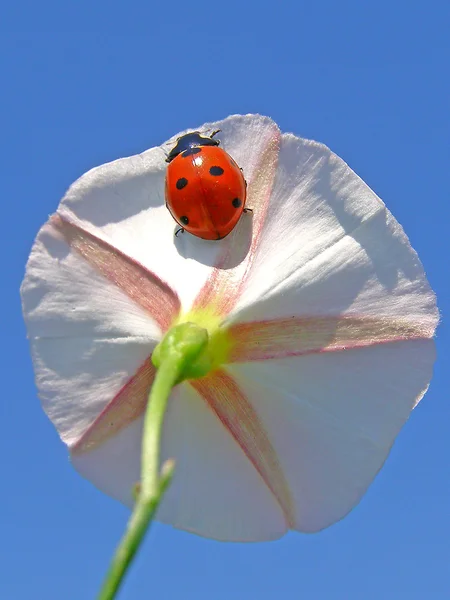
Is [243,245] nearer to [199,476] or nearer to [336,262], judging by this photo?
[336,262]

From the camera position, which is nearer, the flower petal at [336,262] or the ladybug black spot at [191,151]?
the flower petal at [336,262]

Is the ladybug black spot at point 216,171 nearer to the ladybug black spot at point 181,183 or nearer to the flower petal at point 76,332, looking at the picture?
the ladybug black spot at point 181,183

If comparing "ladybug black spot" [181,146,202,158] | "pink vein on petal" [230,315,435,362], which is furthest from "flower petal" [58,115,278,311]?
"pink vein on petal" [230,315,435,362]

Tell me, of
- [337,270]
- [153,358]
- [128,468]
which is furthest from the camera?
[128,468]

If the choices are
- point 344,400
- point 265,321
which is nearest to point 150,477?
point 265,321

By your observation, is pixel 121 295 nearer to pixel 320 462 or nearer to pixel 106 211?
pixel 106 211

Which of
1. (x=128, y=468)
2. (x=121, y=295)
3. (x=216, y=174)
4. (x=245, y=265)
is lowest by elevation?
(x=128, y=468)

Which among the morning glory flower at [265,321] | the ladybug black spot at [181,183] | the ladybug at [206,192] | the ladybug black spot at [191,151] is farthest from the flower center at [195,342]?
the ladybug black spot at [191,151]

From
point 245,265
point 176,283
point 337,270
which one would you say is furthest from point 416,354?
point 176,283
